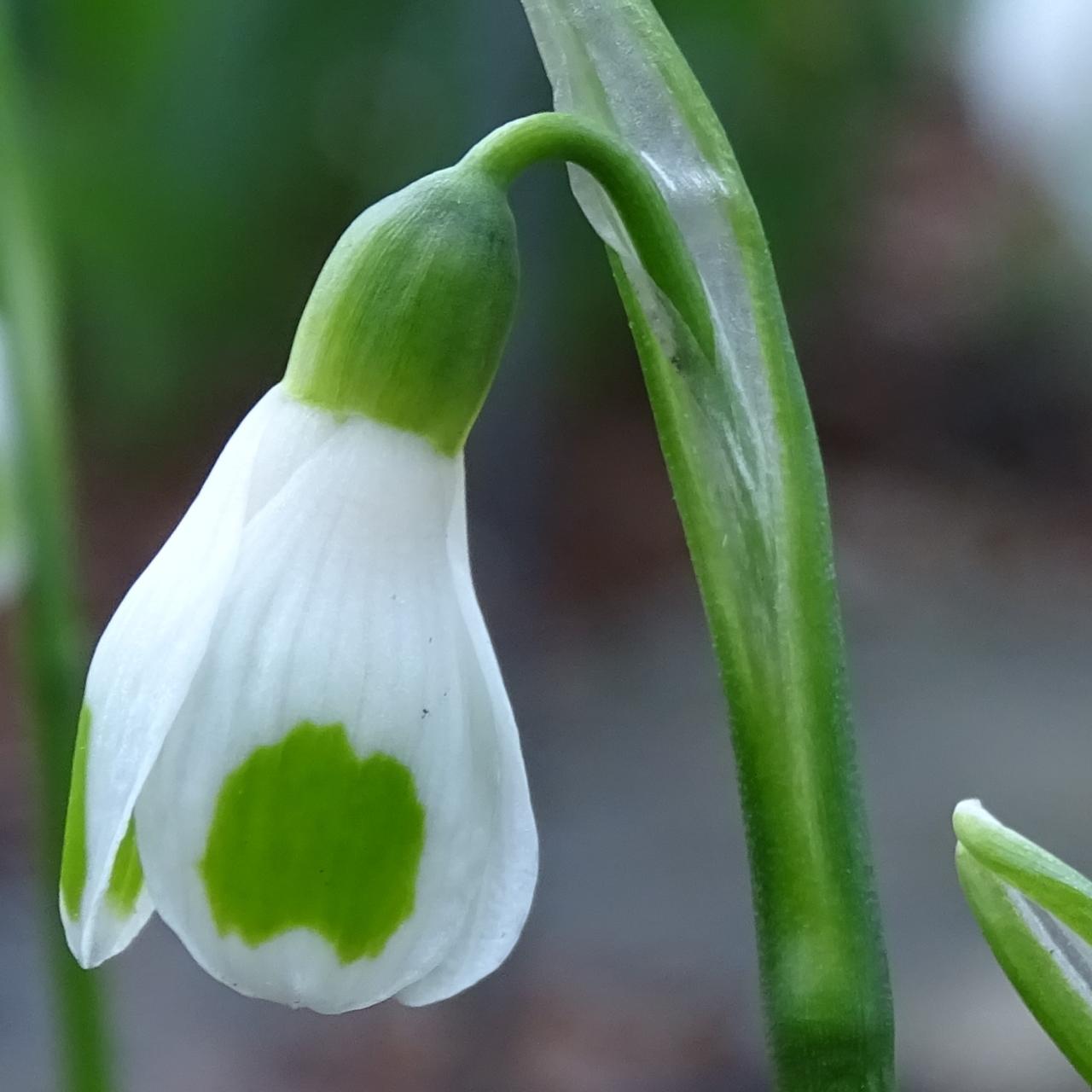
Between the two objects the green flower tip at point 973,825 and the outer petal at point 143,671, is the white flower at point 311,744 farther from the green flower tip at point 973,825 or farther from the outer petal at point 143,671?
the green flower tip at point 973,825

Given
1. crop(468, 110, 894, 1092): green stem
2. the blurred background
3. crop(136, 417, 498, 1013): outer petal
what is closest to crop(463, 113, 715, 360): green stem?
crop(468, 110, 894, 1092): green stem

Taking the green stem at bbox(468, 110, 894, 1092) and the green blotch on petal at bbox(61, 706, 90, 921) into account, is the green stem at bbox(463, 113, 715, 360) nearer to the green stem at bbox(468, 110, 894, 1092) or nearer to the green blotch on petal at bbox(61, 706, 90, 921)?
the green stem at bbox(468, 110, 894, 1092)

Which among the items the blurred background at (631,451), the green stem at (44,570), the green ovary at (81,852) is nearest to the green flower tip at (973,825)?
the green ovary at (81,852)

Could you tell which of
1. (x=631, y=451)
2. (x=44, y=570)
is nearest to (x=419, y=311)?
(x=44, y=570)

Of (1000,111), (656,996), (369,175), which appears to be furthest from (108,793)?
(1000,111)

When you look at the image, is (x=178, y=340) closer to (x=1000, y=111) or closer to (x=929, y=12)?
(x=929, y=12)

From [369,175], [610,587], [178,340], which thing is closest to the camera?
[369,175]
